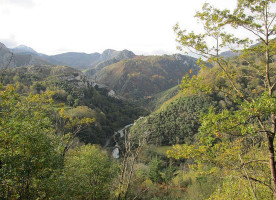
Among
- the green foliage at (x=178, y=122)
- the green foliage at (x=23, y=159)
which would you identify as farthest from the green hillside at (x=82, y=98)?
the green foliage at (x=23, y=159)

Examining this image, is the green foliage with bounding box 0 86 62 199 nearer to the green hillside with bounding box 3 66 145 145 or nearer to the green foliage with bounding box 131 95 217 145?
the green hillside with bounding box 3 66 145 145

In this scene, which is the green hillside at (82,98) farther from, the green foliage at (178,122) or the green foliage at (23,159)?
the green foliage at (23,159)

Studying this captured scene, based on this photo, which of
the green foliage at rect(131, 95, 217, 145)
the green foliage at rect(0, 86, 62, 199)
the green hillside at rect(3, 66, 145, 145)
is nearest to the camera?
the green foliage at rect(0, 86, 62, 199)

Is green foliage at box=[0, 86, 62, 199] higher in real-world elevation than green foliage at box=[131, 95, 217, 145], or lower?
higher

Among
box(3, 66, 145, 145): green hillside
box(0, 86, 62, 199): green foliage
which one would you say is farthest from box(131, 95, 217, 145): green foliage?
box(0, 86, 62, 199): green foliage

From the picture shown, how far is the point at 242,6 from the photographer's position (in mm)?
Result: 7273

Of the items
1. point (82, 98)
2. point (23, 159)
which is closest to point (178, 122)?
point (82, 98)

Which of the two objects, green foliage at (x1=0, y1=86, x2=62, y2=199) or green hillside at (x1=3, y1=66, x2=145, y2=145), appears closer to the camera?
green foliage at (x1=0, y1=86, x2=62, y2=199)

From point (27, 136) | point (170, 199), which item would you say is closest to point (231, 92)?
point (27, 136)

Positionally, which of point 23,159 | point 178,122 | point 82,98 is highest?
point 23,159

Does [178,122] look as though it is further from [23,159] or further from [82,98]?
[23,159]

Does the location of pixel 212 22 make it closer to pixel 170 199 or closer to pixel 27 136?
pixel 27 136

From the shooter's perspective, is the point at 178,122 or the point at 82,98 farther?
the point at 82,98

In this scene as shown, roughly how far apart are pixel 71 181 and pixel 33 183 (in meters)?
4.32
